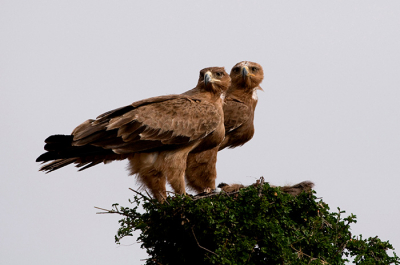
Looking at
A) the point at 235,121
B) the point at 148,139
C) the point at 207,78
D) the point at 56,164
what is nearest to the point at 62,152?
the point at 56,164

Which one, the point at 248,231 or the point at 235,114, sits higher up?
the point at 235,114

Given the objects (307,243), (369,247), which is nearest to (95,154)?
(307,243)

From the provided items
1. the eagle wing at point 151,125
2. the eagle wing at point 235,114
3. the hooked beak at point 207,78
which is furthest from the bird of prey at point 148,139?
the eagle wing at point 235,114

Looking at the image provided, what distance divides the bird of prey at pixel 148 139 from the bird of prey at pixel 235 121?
1489mm

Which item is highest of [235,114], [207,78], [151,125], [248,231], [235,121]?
[235,114]

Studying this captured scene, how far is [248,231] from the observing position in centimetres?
750

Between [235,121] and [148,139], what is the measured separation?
254cm

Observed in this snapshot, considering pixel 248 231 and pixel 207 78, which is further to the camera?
pixel 207 78

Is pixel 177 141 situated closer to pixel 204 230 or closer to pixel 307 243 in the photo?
pixel 204 230

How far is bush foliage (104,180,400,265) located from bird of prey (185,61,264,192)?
2.66m

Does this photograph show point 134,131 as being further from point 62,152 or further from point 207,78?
point 207,78

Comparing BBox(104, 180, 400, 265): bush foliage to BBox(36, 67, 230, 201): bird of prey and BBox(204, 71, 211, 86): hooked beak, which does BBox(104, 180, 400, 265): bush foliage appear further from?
BBox(204, 71, 211, 86): hooked beak

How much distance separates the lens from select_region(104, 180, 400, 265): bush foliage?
7352 mm

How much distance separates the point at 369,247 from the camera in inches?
312
